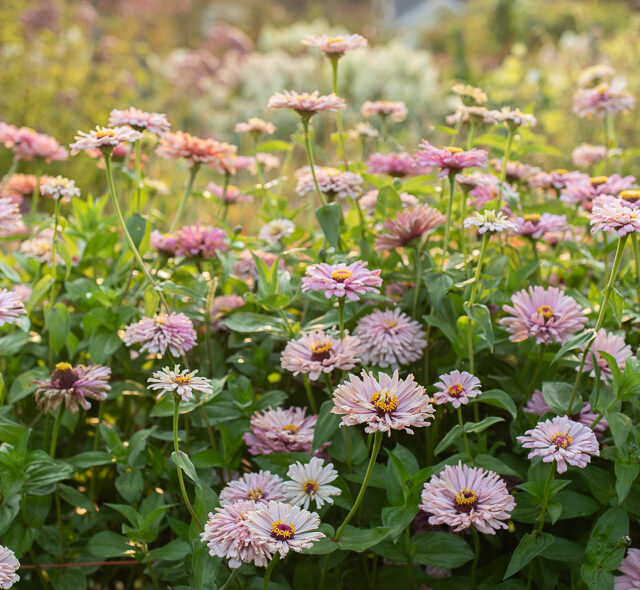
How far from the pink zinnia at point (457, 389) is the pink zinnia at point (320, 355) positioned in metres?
0.13

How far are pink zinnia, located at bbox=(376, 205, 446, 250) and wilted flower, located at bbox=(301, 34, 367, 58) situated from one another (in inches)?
12.4

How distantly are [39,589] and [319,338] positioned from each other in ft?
2.14

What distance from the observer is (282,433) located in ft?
3.34

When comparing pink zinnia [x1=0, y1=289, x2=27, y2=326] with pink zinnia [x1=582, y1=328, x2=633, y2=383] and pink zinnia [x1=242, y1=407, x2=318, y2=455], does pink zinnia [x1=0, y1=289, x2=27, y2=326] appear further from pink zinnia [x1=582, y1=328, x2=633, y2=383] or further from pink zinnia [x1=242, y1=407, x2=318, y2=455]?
pink zinnia [x1=582, y1=328, x2=633, y2=383]

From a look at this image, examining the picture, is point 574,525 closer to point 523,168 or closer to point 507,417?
point 507,417

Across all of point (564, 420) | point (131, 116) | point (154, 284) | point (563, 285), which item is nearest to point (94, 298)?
point (154, 284)

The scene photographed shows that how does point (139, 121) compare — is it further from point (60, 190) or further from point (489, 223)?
point (489, 223)

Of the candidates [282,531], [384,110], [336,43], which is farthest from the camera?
[384,110]

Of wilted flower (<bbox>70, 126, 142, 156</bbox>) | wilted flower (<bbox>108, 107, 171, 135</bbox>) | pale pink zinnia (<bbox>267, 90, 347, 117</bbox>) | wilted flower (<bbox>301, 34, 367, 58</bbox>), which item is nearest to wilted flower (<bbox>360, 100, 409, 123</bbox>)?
wilted flower (<bbox>301, 34, 367, 58</bbox>)

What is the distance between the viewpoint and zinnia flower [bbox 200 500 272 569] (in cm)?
79

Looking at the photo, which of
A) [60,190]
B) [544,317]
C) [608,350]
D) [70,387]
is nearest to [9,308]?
[70,387]

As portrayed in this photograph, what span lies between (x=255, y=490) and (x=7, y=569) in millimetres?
321

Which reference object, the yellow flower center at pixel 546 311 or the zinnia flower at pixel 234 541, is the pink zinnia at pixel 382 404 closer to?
the zinnia flower at pixel 234 541

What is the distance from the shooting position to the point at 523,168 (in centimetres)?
142
